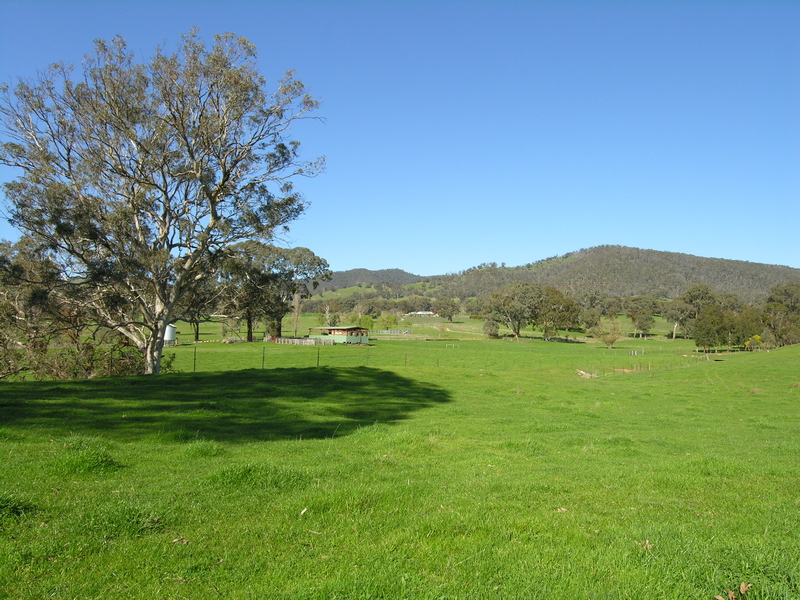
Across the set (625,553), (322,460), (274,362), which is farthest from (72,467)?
(274,362)

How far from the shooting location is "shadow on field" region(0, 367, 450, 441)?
12.5 meters

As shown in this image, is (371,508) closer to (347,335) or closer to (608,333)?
(347,335)

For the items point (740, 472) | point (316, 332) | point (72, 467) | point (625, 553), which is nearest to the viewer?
point (625, 553)

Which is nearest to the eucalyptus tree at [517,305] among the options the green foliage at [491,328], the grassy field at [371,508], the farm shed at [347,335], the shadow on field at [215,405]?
the green foliage at [491,328]

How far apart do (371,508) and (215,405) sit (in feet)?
37.4

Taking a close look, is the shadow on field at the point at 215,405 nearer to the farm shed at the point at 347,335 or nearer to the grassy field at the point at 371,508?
the grassy field at the point at 371,508

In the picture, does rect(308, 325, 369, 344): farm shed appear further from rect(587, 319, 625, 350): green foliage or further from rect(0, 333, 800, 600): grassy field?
rect(0, 333, 800, 600): grassy field

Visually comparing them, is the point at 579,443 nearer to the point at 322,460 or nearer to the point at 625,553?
the point at 322,460

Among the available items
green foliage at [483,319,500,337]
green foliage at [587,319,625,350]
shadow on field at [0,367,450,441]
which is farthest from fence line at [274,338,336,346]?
shadow on field at [0,367,450,441]

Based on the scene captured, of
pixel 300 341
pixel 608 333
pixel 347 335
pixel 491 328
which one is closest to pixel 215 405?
pixel 300 341

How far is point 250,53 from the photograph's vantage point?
1093 inches

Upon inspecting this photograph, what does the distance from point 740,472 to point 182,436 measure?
1098 cm

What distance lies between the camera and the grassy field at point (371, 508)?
4.46m

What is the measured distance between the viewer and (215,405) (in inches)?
642
